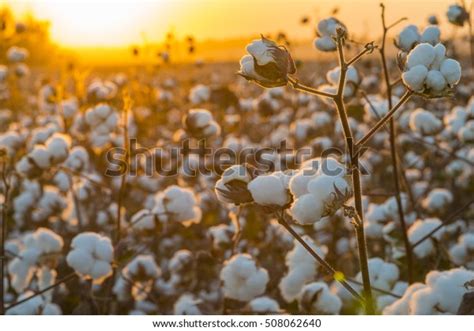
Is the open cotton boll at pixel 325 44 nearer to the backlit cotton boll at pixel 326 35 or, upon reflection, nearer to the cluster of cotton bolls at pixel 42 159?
the backlit cotton boll at pixel 326 35

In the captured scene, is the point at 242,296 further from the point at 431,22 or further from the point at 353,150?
the point at 431,22

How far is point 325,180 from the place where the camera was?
4.06 ft

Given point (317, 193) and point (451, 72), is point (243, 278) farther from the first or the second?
point (451, 72)

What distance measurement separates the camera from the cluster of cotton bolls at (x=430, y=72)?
1.23 metres

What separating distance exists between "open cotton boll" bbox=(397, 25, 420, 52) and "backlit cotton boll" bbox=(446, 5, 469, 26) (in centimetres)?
117

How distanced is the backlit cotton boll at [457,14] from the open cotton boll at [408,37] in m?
1.17

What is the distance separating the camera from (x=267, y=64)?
1.28 meters

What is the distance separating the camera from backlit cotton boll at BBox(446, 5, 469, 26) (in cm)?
282

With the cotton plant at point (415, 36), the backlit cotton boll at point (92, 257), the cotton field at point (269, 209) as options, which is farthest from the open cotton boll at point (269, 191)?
the backlit cotton boll at point (92, 257)

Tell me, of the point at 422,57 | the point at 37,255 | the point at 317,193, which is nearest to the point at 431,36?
the point at 422,57

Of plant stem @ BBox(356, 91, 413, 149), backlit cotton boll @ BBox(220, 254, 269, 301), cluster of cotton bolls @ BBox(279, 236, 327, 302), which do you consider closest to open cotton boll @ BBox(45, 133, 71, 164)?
backlit cotton boll @ BBox(220, 254, 269, 301)

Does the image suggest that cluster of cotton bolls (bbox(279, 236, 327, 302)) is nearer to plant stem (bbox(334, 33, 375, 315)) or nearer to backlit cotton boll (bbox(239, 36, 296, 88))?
plant stem (bbox(334, 33, 375, 315))

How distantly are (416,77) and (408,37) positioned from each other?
→ 1.83 feet
